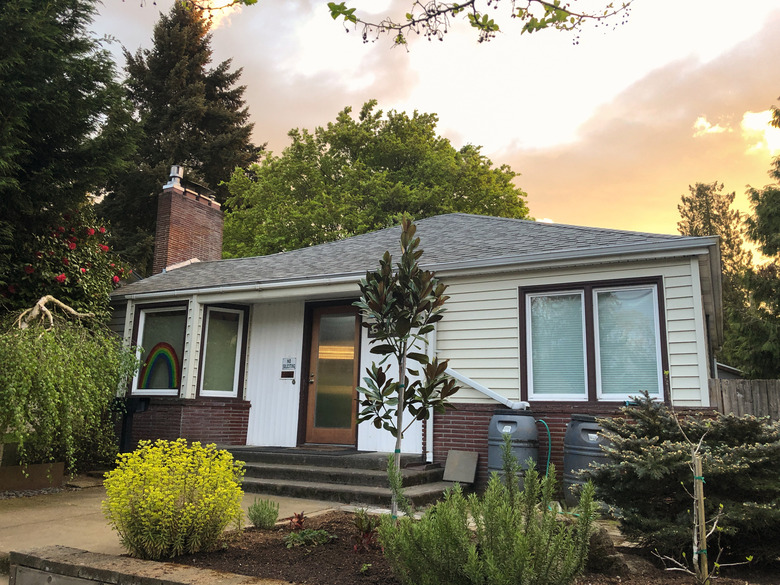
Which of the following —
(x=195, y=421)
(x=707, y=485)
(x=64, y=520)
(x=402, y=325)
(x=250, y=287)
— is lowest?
(x=64, y=520)

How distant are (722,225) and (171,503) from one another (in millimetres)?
30343

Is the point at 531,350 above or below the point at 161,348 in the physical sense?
Answer: below

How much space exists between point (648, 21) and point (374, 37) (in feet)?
7.42

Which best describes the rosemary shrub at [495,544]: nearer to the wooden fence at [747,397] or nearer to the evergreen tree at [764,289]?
the wooden fence at [747,397]

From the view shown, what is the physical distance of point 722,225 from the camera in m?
28.1

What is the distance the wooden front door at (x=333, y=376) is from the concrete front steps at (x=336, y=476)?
0.69 metres

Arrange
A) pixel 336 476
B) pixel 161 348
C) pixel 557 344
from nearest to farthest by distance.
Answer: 1. pixel 336 476
2. pixel 557 344
3. pixel 161 348

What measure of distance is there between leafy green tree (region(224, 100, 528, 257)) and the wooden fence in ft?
54.4

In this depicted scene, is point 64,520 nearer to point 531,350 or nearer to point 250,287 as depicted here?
point 250,287

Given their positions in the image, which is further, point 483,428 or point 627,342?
point 483,428

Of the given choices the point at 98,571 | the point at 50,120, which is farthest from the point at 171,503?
the point at 50,120

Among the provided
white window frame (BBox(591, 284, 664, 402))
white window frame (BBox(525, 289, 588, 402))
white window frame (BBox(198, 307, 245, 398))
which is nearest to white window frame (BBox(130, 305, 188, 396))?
white window frame (BBox(198, 307, 245, 398))

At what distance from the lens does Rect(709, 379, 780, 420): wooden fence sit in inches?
238

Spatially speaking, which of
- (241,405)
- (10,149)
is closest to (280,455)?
(241,405)
